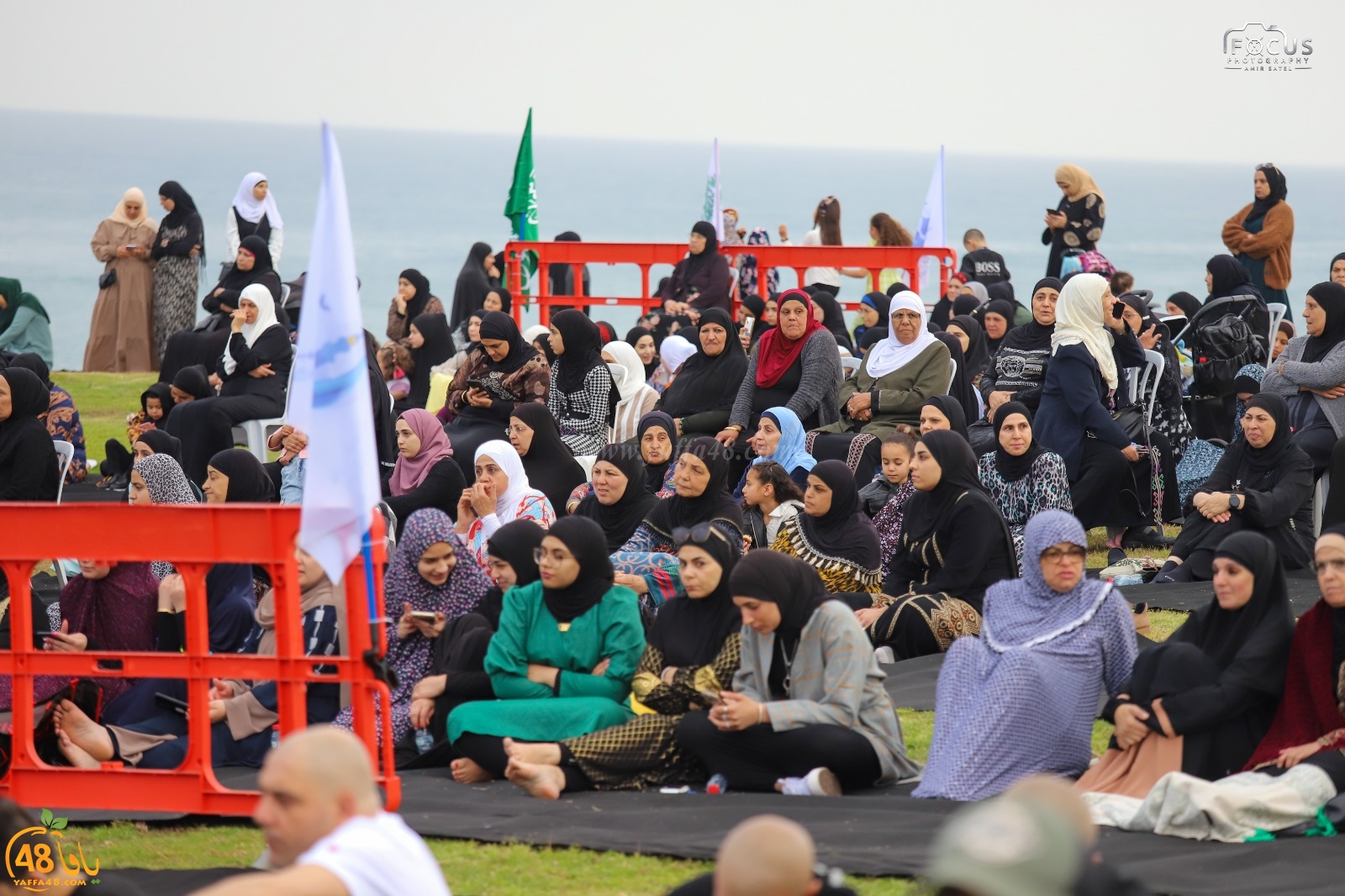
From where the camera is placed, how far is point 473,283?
12664mm

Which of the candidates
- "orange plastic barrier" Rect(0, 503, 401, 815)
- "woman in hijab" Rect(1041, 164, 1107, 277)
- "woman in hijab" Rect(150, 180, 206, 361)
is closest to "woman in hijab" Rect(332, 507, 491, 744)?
"orange plastic barrier" Rect(0, 503, 401, 815)

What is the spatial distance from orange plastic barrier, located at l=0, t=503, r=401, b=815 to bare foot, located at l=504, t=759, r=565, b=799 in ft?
2.86

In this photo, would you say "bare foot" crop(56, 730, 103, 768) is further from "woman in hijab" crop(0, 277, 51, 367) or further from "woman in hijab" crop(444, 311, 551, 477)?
"woman in hijab" crop(0, 277, 51, 367)

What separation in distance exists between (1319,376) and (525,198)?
6341 mm

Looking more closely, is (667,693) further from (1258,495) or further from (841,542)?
(1258,495)

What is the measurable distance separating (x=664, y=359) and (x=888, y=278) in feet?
12.3

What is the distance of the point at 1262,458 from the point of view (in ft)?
21.6

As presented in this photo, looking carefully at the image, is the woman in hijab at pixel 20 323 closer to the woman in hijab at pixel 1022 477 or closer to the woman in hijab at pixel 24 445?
the woman in hijab at pixel 24 445

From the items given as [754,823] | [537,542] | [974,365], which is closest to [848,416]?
[974,365]

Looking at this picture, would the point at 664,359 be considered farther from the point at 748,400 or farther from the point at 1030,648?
the point at 1030,648

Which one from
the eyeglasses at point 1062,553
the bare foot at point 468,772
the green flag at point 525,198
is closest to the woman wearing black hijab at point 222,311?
the green flag at point 525,198

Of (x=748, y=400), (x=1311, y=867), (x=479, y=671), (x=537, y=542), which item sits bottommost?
(x=1311, y=867)

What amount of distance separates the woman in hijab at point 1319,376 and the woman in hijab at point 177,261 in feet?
27.0

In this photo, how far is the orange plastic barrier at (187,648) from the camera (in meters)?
3.57
